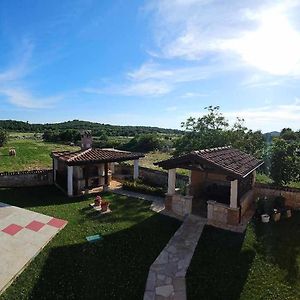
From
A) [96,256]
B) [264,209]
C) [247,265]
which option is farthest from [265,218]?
[96,256]

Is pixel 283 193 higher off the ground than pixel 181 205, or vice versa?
pixel 283 193

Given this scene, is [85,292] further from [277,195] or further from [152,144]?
[152,144]

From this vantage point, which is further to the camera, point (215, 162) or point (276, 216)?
point (276, 216)

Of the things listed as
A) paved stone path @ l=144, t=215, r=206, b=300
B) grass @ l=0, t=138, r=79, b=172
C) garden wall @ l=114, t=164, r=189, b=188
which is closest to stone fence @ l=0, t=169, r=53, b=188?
garden wall @ l=114, t=164, r=189, b=188

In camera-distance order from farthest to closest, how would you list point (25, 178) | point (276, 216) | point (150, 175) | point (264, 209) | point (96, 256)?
point (150, 175) → point (25, 178) → point (264, 209) → point (276, 216) → point (96, 256)

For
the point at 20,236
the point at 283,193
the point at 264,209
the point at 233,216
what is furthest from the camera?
the point at 283,193

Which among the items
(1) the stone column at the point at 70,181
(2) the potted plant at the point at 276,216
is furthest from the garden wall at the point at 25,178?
(2) the potted plant at the point at 276,216

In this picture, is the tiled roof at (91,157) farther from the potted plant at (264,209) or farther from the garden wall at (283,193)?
the potted plant at (264,209)

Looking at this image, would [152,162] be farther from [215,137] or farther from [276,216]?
[276,216]
